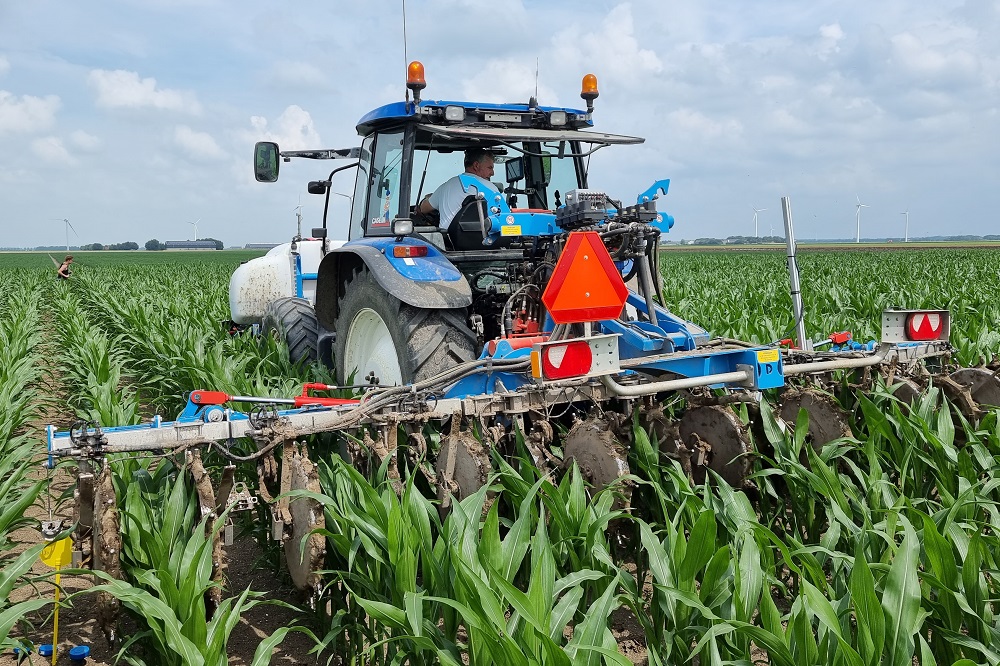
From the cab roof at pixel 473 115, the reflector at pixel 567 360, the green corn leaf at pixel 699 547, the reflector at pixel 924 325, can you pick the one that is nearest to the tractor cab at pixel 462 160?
the cab roof at pixel 473 115

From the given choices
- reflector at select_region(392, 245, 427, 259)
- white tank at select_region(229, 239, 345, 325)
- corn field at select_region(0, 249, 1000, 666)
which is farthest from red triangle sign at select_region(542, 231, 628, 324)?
white tank at select_region(229, 239, 345, 325)

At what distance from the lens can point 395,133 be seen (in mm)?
5266

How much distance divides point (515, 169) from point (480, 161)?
1.33 ft

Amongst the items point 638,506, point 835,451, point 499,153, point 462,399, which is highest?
point 499,153

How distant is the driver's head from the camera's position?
511cm

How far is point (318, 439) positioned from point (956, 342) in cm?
479

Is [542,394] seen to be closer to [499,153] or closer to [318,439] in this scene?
[318,439]

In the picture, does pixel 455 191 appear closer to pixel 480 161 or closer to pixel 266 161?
pixel 480 161

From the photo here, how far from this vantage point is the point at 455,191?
→ 499 cm

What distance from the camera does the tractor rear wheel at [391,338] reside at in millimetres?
4258

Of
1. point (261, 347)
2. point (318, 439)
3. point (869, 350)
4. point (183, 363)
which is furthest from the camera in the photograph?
point (261, 347)

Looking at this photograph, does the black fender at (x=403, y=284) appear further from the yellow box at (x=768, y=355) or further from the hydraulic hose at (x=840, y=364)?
the hydraulic hose at (x=840, y=364)

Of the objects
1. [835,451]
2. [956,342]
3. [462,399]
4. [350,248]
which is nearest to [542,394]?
[462,399]

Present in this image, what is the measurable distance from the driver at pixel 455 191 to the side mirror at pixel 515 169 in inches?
11.5
